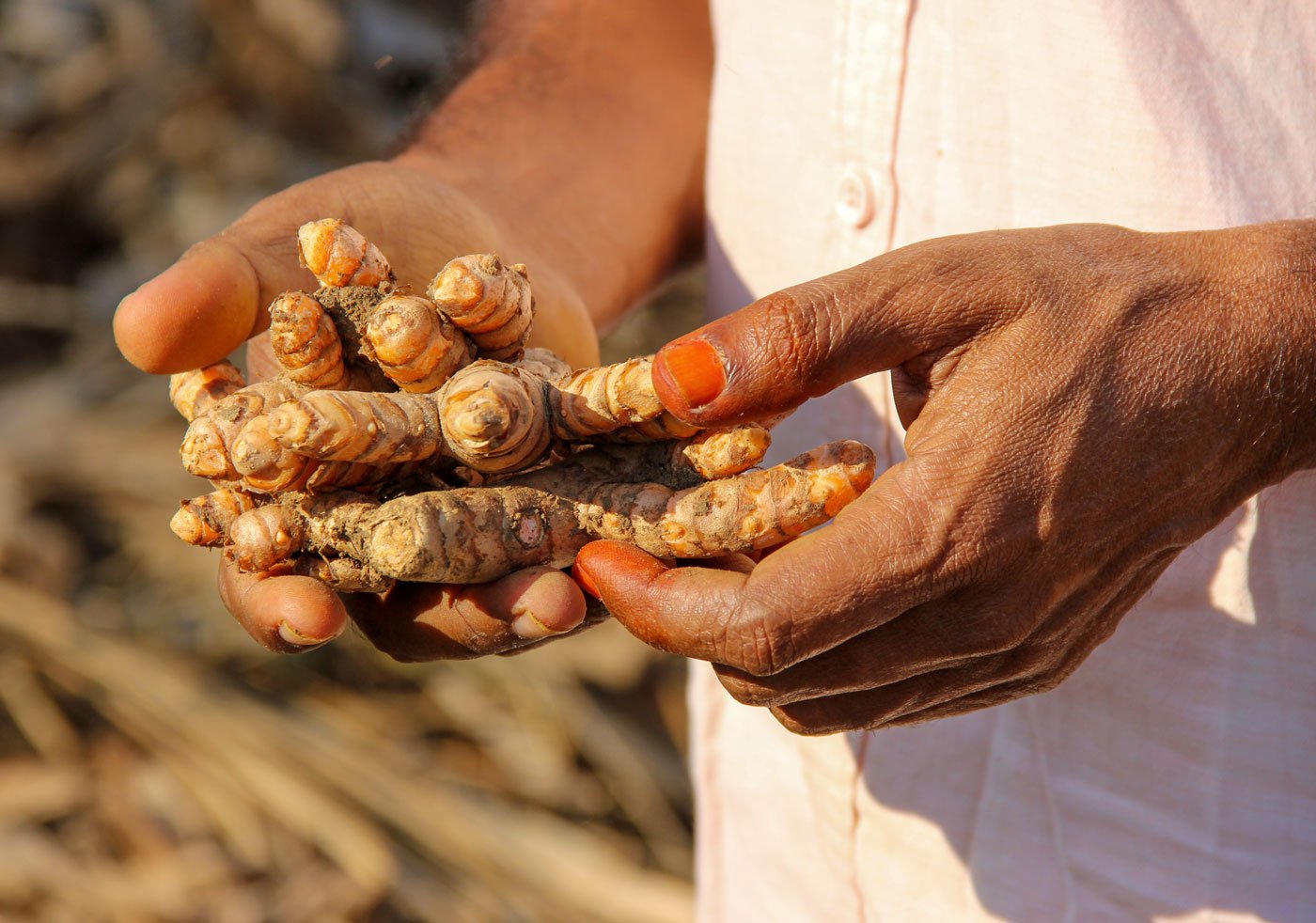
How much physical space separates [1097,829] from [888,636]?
71 centimetres

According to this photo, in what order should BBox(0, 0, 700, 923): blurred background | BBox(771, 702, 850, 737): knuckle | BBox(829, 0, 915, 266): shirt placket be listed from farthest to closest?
BBox(0, 0, 700, 923): blurred background, BBox(829, 0, 915, 266): shirt placket, BBox(771, 702, 850, 737): knuckle

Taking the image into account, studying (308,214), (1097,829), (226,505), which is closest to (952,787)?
(1097,829)

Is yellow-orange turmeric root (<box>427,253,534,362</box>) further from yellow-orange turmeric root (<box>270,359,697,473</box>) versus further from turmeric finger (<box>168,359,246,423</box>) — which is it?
turmeric finger (<box>168,359,246,423</box>)

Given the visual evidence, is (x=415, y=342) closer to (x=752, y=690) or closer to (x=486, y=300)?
(x=486, y=300)

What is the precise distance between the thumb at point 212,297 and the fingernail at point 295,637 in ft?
1.46

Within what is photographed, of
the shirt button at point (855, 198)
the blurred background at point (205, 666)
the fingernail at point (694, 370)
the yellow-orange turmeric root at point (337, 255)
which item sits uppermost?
the yellow-orange turmeric root at point (337, 255)

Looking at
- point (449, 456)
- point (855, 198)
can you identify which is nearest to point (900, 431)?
point (855, 198)

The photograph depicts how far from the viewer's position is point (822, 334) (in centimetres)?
123

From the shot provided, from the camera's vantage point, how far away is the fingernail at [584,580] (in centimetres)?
144

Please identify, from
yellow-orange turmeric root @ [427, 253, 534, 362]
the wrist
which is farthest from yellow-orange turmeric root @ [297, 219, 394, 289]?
the wrist

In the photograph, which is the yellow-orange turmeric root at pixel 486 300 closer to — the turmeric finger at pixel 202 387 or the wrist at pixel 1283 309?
the turmeric finger at pixel 202 387

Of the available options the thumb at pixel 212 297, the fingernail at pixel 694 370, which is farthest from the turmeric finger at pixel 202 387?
the fingernail at pixel 694 370

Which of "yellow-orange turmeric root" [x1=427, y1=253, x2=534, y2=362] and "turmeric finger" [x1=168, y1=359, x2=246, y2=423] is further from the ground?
"yellow-orange turmeric root" [x1=427, y1=253, x2=534, y2=362]

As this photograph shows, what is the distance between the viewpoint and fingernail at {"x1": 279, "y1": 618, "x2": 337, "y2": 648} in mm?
1446
